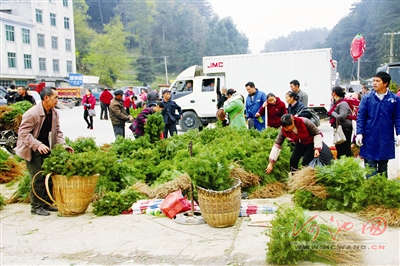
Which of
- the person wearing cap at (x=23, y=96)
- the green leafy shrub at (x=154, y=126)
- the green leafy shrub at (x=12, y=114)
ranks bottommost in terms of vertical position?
the green leafy shrub at (x=154, y=126)

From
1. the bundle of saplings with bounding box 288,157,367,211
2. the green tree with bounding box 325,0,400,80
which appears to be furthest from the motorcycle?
the green tree with bounding box 325,0,400,80

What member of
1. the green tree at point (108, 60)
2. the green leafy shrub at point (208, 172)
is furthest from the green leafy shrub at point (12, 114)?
the green tree at point (108, 60)

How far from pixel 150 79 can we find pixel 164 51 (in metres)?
Answer: 13.0

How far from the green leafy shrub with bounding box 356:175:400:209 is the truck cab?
477 inches

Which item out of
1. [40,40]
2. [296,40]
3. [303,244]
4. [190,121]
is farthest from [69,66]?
[296,40]

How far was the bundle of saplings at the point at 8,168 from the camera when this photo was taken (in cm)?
826

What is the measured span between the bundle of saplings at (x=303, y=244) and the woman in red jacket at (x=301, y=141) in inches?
81.2

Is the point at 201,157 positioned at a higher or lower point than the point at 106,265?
higher

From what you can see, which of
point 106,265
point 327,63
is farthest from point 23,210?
point 327,63

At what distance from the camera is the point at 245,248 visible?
14.4 feet

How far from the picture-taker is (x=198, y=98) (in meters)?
17.2

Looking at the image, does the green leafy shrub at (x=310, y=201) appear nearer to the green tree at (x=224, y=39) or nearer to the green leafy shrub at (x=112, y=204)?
the green leafy shrub at (x=112, y=204)

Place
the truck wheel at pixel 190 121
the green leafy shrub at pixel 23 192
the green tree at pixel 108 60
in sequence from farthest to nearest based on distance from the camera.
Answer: the green tree at pixel 108 60 < the truck wheel at pixel 190 121 < the green leafy shrub at pixel 23 192

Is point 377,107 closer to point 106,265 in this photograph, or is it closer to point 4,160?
point 106,265
